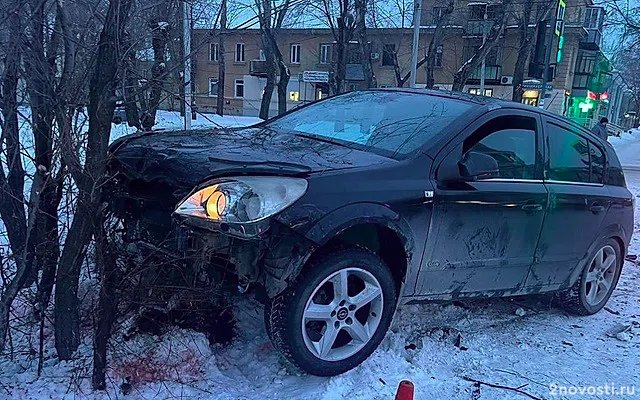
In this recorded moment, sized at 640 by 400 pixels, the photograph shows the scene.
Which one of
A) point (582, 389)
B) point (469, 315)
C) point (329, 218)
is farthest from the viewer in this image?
point (469, 315)

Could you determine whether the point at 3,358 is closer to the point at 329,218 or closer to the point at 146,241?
the point at 146,241

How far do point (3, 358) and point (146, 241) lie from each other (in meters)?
0.95

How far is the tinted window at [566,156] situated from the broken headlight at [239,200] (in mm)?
2315

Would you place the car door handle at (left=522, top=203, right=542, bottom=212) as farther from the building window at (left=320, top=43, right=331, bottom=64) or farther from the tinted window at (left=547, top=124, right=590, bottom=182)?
the building window at (left=320, top=43, right=331, bottom=64)

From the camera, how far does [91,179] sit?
2383 mm

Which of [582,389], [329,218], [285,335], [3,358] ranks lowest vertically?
[582,389]

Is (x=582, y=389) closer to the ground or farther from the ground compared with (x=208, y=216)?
closer to the ground

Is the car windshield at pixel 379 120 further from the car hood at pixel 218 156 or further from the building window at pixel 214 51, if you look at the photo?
the building window at pixel 214 51

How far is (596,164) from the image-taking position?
4.43 metres

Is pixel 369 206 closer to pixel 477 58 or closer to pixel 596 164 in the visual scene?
pixel 596 164

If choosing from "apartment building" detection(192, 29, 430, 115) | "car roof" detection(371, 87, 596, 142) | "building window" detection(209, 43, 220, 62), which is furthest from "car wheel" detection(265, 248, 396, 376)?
"apartment building" detection(192, 29, 430, 115)

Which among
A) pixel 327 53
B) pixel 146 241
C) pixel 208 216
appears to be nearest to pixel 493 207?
pixel 208 216

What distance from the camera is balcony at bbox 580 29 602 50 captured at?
121 ft

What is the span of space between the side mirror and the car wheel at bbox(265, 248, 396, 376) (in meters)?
0.79
